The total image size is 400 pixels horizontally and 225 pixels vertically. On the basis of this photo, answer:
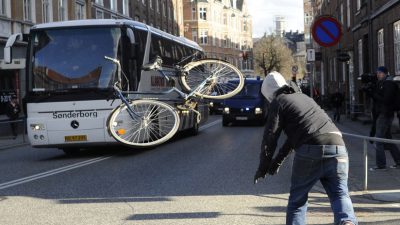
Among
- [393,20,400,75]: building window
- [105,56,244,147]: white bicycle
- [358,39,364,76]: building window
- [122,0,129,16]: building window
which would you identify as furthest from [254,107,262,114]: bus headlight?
[122,0,129,16]: building window

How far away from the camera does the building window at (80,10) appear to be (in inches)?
1474

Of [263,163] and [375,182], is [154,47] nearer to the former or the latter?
[375,182]

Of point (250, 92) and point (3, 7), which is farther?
point (3, 7)

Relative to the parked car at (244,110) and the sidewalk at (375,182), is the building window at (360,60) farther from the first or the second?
the sidewalk at (375,182)

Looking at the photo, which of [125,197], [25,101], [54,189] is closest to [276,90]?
[125,197]

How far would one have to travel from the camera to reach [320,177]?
477cm

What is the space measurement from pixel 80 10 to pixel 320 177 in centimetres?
3563

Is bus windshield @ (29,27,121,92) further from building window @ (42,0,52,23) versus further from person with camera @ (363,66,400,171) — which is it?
building window @ (42,0,52,23)

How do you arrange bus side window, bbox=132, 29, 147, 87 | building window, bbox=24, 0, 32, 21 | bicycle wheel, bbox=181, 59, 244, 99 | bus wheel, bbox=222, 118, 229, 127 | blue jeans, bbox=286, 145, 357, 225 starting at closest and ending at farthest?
1. blue jeans, bbox=286, 145, 357, 225
2. bicycle wheel, bbox=181, 59, 244, 99
3. bus side window, bbox=132, 29, 147, 87
4. bus wheel, bbox=222, 118, 229, 127
5. building window, bbox=24, 0, 32, 21

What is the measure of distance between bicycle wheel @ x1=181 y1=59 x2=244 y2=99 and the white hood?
6.83 m

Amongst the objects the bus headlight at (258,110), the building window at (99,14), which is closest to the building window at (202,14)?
the building window at (99,14)

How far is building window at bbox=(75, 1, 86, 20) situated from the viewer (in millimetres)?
37438

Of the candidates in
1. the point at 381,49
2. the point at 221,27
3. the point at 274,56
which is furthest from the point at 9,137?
the point at 221,27

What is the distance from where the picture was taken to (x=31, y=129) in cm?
1292
